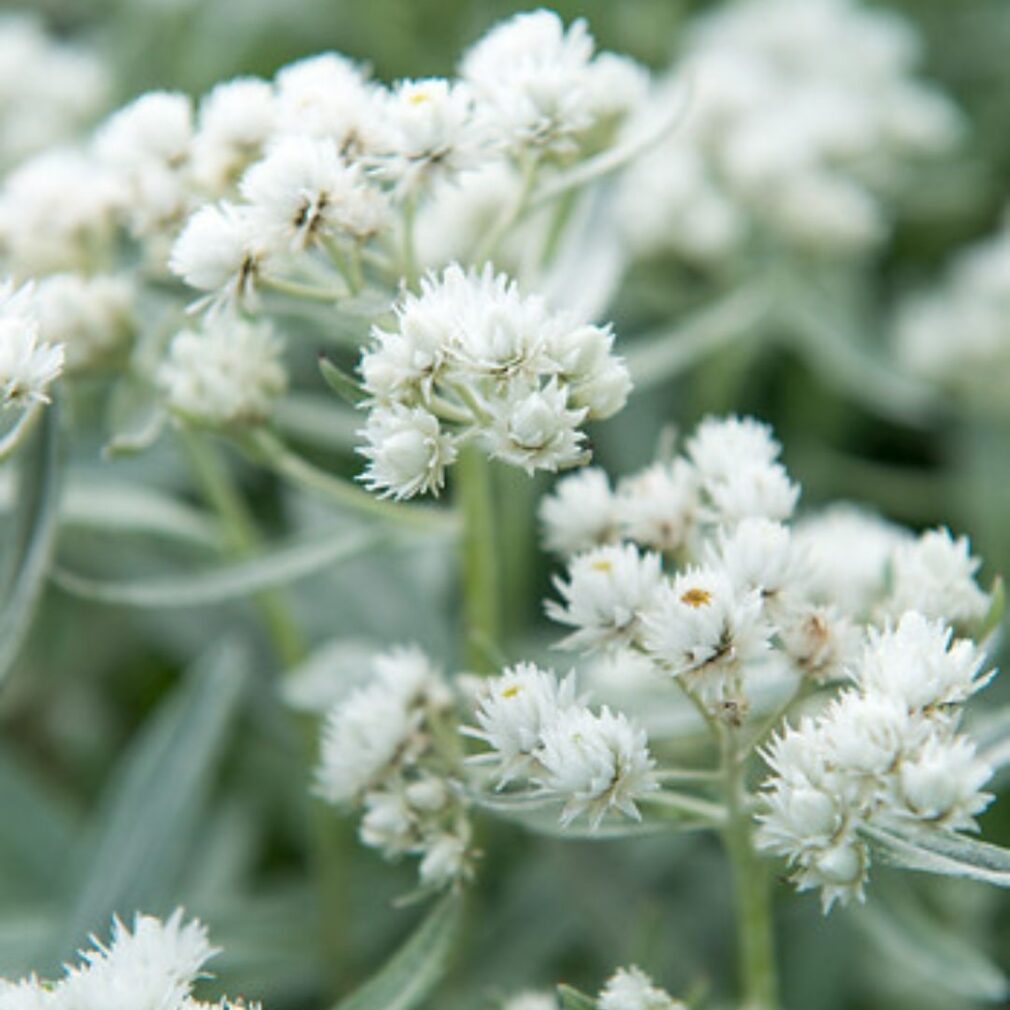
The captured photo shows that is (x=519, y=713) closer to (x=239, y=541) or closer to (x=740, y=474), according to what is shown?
(x=740, y=474)

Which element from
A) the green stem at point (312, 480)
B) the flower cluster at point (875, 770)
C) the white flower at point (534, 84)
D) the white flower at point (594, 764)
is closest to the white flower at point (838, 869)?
the flower cluster at point (875, 770)

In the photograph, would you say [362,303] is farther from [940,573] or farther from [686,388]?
[686,388]

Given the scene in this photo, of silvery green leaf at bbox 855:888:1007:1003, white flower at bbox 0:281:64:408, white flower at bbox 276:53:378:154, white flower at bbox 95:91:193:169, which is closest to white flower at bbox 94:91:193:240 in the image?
white flower at bbox 95:91:193:169

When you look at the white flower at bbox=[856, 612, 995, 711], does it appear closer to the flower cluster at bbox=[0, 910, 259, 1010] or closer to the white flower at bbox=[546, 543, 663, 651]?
the white flower at bbox=[546, 543, 663, 651]

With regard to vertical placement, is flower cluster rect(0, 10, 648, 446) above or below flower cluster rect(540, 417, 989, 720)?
above

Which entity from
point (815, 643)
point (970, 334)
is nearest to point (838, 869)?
point (815, 643)

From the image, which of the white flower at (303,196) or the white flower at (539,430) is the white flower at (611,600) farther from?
the white flower at (303,196)
